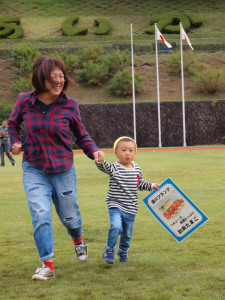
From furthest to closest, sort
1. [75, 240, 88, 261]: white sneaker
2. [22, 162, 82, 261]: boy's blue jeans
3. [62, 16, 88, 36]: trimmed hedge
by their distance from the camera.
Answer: [62, 16, 88, 36]: trimmed hedge, [75, 240, 88, 261]: white sneaker, [22, 162, 82, 261]: boy's blue jeans

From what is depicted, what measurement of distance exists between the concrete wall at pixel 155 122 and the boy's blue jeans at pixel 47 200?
4162 cm

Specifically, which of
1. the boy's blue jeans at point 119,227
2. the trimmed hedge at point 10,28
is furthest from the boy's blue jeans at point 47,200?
the trimmed hedge at point 10,28

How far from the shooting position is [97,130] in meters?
47.1

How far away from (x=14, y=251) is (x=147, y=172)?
1109 cm

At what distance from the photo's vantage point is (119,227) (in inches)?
217

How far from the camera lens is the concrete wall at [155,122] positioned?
47031mm

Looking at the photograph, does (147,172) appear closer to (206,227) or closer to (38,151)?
(206,227)

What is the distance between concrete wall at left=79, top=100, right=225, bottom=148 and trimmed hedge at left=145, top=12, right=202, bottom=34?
62.1 feet

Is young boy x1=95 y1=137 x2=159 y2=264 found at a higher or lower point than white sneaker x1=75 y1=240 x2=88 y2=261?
higher

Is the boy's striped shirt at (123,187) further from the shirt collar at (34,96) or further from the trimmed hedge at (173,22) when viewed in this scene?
the trimmed hedge at (173,22)

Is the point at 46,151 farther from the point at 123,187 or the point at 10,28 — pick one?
the point at 10,28

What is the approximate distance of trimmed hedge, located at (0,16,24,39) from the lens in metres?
63.6

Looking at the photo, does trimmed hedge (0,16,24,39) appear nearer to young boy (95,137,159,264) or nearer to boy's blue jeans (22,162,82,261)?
young boy (95,137,159,264)

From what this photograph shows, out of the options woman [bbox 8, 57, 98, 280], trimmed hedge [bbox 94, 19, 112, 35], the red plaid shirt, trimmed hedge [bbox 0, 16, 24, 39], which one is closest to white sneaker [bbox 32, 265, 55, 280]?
woman [bbox 8, 57, 98, 280]
